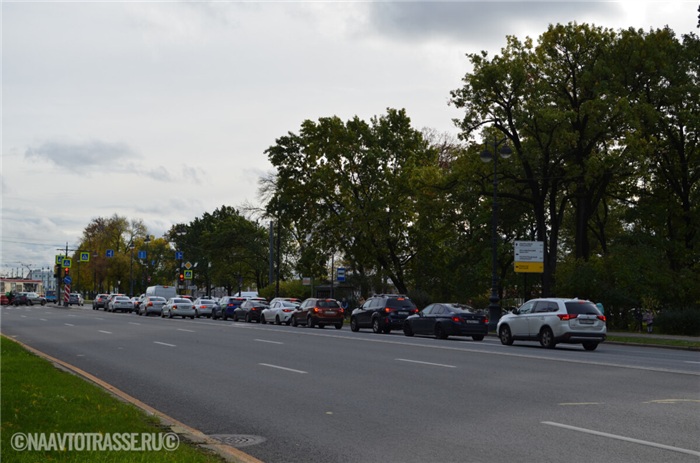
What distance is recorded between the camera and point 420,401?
1080 cm

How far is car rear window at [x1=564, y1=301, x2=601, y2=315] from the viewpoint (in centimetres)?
2275

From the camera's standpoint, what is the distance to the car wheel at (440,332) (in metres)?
28.2

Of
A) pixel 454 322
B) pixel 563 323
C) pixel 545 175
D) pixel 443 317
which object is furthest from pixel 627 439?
pixel 545 175

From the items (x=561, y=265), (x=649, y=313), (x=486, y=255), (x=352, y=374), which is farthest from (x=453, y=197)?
(x=352, y=374)

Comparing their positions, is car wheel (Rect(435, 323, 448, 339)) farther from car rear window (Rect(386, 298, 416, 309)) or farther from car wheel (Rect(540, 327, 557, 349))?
car wheel (Rect(540, 327, 557, 349))

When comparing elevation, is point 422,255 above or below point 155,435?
above

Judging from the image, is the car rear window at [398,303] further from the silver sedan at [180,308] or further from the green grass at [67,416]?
the silver sedan at [180,308]

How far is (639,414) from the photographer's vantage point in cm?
955

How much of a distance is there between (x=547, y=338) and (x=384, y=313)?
34.8 feet

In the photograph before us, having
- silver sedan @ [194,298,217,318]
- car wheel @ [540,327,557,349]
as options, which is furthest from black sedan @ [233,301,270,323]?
car wheel @ [540,327,557,349]

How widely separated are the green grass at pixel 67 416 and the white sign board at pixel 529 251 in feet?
91.0

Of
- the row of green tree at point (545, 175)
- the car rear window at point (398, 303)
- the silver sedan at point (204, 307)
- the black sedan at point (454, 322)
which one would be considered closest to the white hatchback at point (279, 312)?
the row of green tree at point (545, 175)

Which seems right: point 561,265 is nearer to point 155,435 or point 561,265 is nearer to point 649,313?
point 649,313

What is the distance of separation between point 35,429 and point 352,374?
758 centimetres
